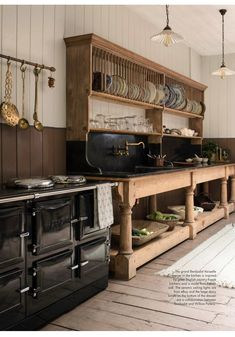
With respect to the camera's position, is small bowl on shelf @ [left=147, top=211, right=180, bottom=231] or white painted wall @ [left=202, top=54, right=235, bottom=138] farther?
white painted wall @ [left=202, top=54, right=235, bottom=138]

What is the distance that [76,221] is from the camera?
266cm

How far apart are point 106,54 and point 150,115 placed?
3.96 ft

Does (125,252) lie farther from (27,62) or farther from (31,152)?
(27,62)

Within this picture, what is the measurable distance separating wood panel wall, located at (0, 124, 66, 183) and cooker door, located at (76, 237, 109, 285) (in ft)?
2.56

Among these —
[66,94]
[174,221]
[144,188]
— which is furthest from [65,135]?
[174,221]

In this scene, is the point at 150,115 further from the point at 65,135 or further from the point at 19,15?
the point at 19,15

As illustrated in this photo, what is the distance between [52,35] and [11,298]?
225 cm

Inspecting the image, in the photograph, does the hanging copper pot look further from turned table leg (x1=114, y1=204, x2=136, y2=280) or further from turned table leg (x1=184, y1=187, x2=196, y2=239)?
turned table leg (x1=184, y1=187, x2=196, y2=239)

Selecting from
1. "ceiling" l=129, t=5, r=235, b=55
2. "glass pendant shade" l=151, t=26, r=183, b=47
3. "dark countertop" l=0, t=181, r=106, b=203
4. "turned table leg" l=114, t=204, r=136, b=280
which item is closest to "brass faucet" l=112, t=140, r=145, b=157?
"turned table leg" l=114, t=204, r=136, b=280

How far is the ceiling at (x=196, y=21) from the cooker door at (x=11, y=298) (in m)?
3.60

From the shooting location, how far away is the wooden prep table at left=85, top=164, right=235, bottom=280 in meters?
3.24

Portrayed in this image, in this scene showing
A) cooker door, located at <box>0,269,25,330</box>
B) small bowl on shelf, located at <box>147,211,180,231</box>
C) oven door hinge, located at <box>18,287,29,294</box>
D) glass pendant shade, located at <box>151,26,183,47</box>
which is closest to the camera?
cooker door, located at <box>0,269,25,330</box>

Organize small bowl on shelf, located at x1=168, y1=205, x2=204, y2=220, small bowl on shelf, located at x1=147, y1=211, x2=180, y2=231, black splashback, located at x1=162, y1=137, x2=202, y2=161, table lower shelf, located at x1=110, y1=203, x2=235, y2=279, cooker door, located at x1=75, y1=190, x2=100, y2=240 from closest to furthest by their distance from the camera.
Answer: cooker door, located at x1=75, y1=190, x2=100, y2=240 → table lower shelf, located at x1=110, y1=203, x2=235, y2=279 → small bowl on shelf, located at x1=147, y1=211, x2=180, y2=231 → small bowl on shelf, located at x1=168, y1=205, x2=204, y2=220 → black splashback, located at x1=162, y1=137, x2=202, y2=161

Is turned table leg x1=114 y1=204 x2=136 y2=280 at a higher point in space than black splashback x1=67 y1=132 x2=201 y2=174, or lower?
lower
